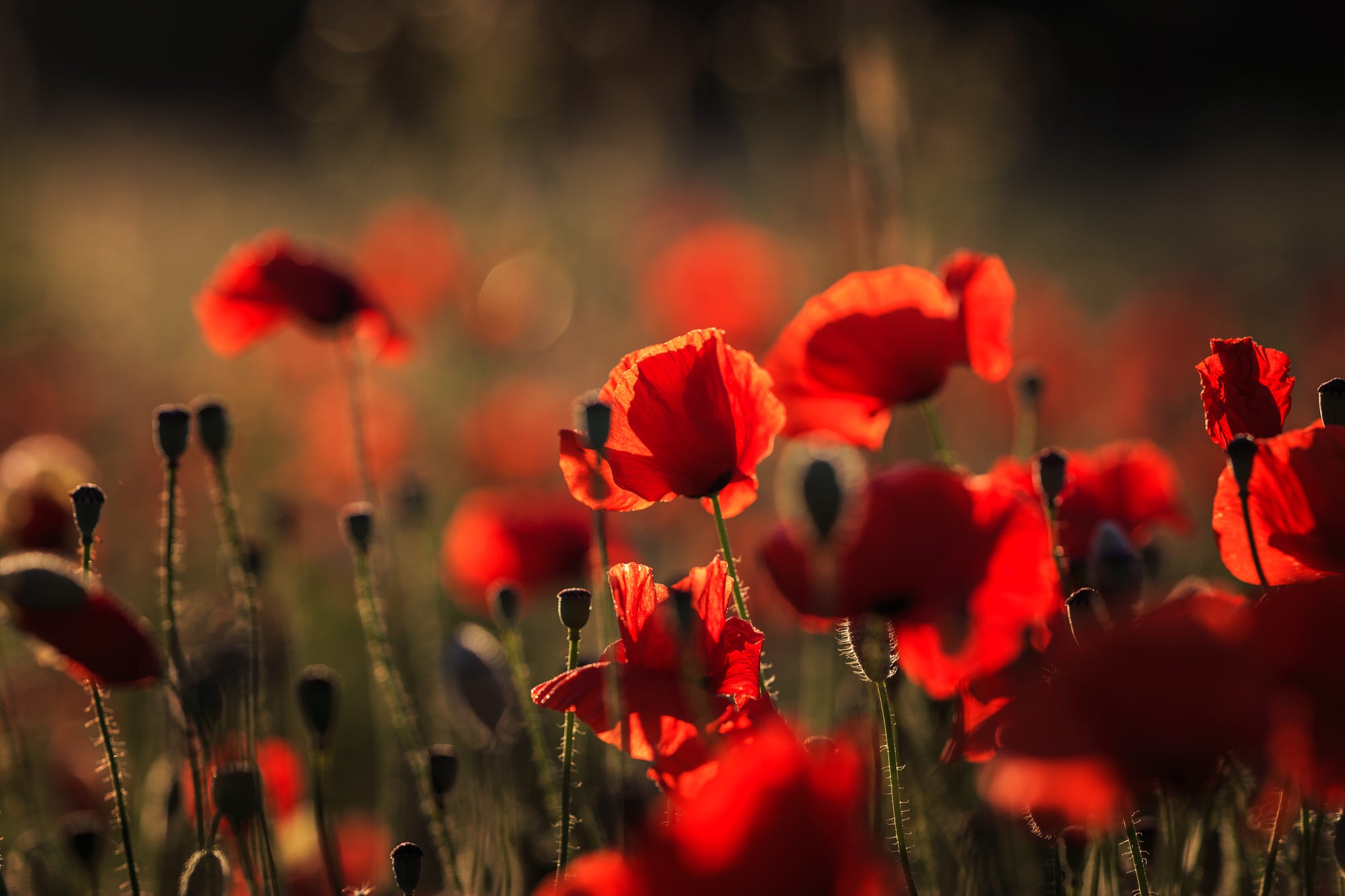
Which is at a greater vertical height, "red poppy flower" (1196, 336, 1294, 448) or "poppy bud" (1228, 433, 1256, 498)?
"red poppy flower" (1196, 336, 1294, 448)

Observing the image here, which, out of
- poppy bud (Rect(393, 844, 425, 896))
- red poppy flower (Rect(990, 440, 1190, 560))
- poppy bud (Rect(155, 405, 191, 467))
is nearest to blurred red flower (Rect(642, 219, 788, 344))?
red poppy flower (Rect(990, 440, 1190, 560))

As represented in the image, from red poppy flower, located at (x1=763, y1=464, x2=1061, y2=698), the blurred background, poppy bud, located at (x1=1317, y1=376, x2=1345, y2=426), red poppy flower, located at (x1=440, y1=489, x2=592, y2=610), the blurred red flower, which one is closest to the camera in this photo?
red poppy flower, located at (x1=763, y1=464, x2=1061, y2=698)

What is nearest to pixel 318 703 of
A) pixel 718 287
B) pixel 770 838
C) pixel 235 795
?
pixel 235 795

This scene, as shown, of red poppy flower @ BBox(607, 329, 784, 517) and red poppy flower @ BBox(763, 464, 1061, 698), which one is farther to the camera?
red poppy flower @ BBox(607, 329, 784, 517)

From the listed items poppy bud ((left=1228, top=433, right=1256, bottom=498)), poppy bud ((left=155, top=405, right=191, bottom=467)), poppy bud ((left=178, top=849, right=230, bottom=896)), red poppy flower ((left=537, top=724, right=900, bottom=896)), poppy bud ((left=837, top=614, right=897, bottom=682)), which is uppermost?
poppy bud ((left=155, top=405, right=191, bottom=467))

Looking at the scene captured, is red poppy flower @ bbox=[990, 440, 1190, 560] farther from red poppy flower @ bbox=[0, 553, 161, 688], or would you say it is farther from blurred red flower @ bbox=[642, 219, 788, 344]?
blurred red flower @ bbox=[642, 219, 788, 344]

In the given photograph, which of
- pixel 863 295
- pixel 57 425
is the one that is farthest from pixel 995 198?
pixel 863 295

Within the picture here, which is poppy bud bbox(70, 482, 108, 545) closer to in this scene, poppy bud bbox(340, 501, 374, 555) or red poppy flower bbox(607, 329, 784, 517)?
poppy bud bbox(340, 501, 374, 555)

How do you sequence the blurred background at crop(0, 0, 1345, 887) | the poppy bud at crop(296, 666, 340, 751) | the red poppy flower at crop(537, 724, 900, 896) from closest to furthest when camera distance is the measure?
the red poppy flower at crop(537, 724, 900, 896) → the poppy bud at crop(296, 666, 340, 751) → the blurred background at crop(0, 0, 1345, 887)
